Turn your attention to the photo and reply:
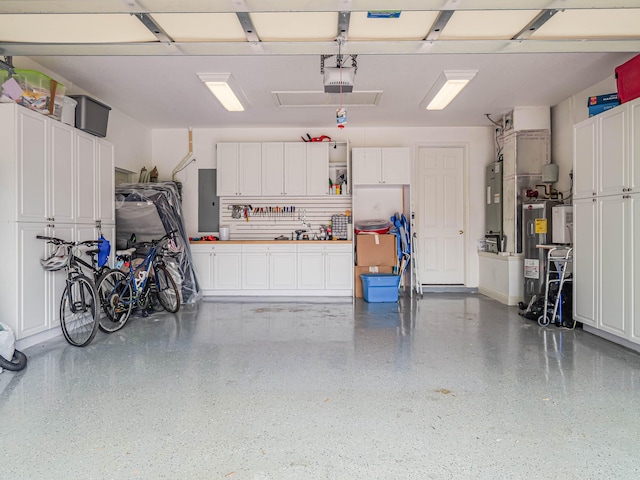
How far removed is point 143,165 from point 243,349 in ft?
15.2

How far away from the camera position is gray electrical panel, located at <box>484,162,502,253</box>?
249 inches

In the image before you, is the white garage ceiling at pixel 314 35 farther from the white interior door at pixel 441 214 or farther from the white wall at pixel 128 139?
the white interior door at pixel 441 214

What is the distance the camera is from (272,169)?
6.71 metres

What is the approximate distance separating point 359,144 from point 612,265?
14.5ft

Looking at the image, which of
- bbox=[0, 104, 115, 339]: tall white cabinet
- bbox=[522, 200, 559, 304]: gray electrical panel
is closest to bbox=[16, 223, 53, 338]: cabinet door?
bbox=[0, 104, 115, 339]: tall white cabinet

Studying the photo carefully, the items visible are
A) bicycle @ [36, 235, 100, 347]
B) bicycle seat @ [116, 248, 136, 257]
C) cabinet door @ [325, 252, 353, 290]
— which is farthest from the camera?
cabinet door @ [325, 252, 353, 290]

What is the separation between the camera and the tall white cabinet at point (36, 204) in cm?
346

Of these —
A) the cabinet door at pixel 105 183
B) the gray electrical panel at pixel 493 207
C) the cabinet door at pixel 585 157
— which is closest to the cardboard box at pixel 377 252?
the gray electrical panel at pixel 493 207

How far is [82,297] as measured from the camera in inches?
153

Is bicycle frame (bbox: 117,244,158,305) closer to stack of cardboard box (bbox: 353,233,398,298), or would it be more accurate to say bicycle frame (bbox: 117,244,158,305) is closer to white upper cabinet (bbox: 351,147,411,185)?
stack of cardboard box (bbox: 353,233,398,298)

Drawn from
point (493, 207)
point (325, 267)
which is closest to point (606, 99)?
point (493, 207)

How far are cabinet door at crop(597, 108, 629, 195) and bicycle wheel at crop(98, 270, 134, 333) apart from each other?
530 cm

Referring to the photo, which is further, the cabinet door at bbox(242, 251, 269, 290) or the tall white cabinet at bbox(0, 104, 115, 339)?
the cabinet door at bbox(242, 251, 269, 290)

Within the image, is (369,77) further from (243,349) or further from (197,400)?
(197,400)
